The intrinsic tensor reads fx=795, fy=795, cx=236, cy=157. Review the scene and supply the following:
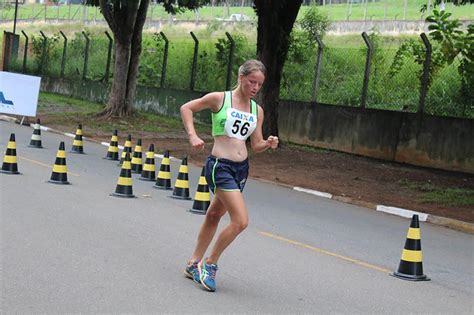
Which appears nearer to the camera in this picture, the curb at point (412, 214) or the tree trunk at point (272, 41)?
the curb at point (412, 214)

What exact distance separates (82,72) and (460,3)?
85.8ft

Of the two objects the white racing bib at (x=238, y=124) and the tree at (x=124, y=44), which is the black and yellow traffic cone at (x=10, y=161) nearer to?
the white racing bib at (x=238, y=124)

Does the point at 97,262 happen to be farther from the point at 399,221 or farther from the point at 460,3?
the point at 460,3

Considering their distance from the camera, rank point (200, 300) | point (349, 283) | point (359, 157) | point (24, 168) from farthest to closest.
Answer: point (359, 157)
point (24, 168)
point (349, 283)
point (200, 300)

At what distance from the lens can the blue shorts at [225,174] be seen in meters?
6.71

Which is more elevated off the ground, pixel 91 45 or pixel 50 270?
pixel 91 45

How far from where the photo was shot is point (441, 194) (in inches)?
600

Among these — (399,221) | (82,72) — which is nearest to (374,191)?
(399,221)

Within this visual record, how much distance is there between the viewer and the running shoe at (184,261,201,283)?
22.9 ft

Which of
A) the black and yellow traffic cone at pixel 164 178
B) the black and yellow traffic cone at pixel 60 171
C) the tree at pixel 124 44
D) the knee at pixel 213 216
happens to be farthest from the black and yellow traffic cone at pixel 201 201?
the tree at pixel 124 44

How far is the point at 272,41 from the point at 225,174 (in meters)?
14.3

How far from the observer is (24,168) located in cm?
1379

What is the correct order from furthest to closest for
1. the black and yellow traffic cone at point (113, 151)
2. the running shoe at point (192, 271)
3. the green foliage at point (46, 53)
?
the green foliage at point (46, 53), the black and yellow traffic cone at point (113, 151), the running shoe at point (192, 271)

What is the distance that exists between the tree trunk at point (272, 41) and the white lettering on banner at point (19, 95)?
23.0 ft
